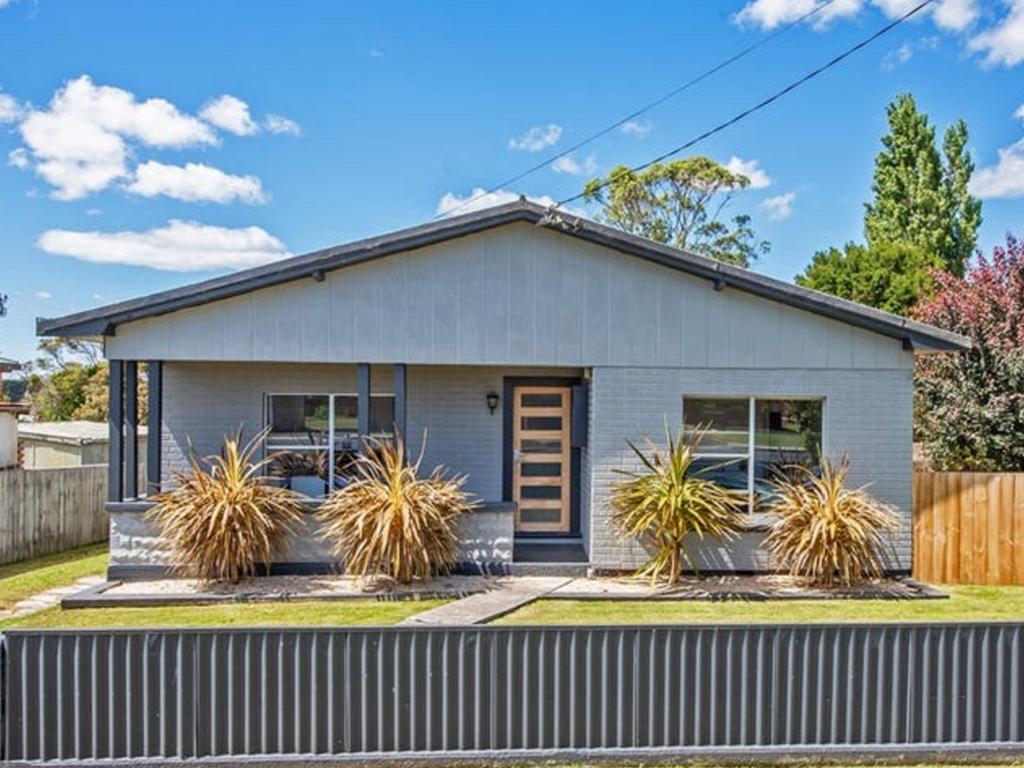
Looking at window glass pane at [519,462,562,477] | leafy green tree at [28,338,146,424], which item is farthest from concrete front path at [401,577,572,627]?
leafy green tree at [28,338,146,424]

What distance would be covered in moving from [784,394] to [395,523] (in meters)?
5.08

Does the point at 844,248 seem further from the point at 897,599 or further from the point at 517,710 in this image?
the point at 517,710

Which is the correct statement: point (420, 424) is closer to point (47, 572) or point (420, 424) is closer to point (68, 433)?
point (47, 572)

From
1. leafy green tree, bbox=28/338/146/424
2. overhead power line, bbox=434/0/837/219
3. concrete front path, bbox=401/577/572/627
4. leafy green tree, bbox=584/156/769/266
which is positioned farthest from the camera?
leafy green tree, bbox=28/338/146/424

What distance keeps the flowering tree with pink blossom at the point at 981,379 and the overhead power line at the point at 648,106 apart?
5.51 meters

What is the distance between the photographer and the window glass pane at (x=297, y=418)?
11.1 metres

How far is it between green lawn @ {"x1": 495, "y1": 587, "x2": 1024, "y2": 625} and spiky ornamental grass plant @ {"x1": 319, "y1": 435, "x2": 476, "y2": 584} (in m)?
1.41

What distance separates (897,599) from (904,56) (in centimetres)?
844

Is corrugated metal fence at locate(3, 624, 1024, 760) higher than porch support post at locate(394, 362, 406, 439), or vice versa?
porch support post at locate(394, 362, 406, 439)

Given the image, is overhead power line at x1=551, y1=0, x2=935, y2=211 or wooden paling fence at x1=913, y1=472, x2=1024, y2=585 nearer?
overhead power line at x1=551, y1=0, x2=935, y2=211

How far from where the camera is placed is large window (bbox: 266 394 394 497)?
11.0 metres

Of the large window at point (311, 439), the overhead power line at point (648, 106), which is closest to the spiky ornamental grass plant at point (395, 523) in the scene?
the large window at point (311, 439)

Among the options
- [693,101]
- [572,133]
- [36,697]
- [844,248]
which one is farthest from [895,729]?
[844,248]

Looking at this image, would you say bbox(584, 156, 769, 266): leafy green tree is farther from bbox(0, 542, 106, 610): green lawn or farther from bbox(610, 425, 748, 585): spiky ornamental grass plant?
bbox(0, 542, 106, 610): green lawn
